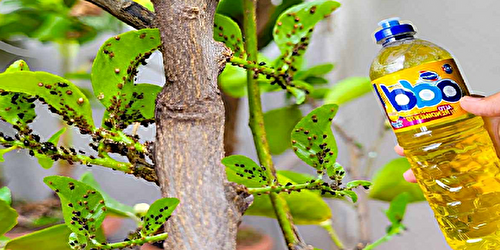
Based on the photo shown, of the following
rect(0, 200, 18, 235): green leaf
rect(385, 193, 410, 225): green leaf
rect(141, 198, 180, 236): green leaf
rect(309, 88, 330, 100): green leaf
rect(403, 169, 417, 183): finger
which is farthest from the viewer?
rect(309, 88, 330, 100): green leaf

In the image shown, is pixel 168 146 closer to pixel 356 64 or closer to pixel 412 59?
pixel 412 59

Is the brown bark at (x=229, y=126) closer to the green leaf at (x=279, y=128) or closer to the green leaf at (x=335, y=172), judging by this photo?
the green leaf at (x=279, y=128)

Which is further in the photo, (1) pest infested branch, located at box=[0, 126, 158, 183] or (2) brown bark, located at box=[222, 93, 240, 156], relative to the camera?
(2) brown bark, located at box=[222, 93, 240, 156]

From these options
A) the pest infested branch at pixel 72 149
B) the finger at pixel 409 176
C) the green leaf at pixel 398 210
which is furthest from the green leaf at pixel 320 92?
the pest infested branch at pixel 72 149

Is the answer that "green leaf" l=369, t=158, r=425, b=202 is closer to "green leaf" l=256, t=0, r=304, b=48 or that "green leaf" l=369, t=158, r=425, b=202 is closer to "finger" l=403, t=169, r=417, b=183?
"finger" l=403, t=169, r=417, b=183

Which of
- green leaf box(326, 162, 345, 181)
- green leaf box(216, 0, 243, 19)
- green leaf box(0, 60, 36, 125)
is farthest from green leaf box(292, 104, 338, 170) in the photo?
green leaf box(216, 0, 243, 19)

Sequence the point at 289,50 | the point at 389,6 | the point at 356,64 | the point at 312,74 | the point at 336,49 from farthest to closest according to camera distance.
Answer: the point at 336,49
the point at 356,64
the point at 389,6
the point at 312,74
the point at 289,50

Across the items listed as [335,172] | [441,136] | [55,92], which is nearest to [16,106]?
[55,92]

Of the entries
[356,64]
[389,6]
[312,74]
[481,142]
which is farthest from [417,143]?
[356,64]
